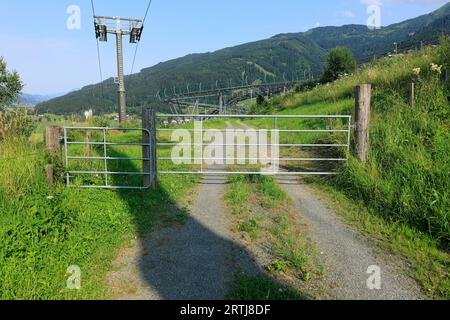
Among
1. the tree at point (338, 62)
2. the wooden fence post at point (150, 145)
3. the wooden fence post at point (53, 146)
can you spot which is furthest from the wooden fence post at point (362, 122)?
the tree at point (338, 62)

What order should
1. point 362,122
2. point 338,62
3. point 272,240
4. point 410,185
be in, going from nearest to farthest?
point 272,240 < point 410,185 < point 362,122 < point 338,62

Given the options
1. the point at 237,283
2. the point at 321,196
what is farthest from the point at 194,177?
the point at 237,283

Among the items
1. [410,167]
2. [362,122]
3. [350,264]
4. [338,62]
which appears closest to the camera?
[350,264]

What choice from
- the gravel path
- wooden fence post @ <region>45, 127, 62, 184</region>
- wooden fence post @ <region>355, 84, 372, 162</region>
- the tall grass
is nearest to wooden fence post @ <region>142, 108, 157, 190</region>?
wooden fence post @ <region>45, 127, 62, 184</region>

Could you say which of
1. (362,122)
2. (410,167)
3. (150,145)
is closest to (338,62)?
(362,122)

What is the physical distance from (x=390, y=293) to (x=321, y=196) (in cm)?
323

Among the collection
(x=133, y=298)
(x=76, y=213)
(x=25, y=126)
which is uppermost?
(x=25, y=126)

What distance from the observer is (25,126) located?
7121 millimetres

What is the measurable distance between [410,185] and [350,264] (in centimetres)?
240

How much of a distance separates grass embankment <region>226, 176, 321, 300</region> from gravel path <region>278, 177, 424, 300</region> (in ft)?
0.67

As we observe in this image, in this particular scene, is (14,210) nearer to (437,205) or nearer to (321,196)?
(321,196)

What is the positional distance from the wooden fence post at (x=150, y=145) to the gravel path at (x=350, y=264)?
10.2ft

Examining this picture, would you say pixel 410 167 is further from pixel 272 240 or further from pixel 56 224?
pixel 56 224

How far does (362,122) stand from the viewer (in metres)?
7.11
